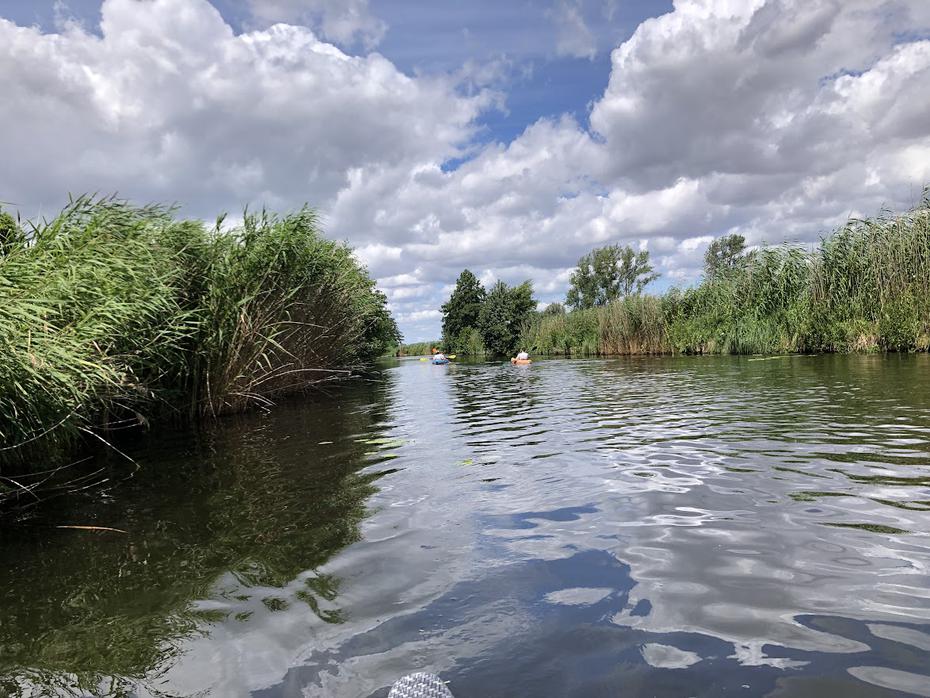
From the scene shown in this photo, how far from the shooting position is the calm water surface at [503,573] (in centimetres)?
247

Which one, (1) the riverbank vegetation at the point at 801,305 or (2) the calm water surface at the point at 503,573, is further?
(1) the riverbank vegetation at the point at 801,305

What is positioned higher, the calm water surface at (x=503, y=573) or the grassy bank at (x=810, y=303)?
the grassy bank at (x=810, y=303)

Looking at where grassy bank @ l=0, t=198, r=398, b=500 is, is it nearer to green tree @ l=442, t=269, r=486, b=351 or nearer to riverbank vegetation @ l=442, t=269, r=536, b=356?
riverbank vegetation @ l=442, t=269, r=536, b=356

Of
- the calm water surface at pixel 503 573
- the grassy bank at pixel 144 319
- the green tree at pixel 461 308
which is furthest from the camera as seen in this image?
the green tree at pixel 461 308

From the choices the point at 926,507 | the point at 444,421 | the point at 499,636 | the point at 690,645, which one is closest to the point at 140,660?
the point at 499,636

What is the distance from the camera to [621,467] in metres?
5.86

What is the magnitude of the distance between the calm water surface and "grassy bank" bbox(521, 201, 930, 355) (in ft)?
62.0

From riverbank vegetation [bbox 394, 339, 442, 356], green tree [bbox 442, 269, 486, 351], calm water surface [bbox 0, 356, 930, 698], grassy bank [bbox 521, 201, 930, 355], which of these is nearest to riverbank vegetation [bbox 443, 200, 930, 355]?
grassy bank [bbox 521, 201, 930, 355]

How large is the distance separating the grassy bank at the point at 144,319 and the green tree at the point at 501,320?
43.3m

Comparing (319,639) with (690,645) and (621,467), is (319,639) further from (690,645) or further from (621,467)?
(621,467)

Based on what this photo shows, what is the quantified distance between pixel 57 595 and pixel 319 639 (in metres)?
1.90

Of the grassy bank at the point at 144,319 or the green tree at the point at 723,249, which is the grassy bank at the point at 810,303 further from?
the green tree at the point at 723,249

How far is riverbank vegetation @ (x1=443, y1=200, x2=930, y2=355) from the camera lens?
2161 centimetres

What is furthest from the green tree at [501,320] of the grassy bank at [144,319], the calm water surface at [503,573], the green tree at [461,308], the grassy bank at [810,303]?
the calm water surface at [503,573]
